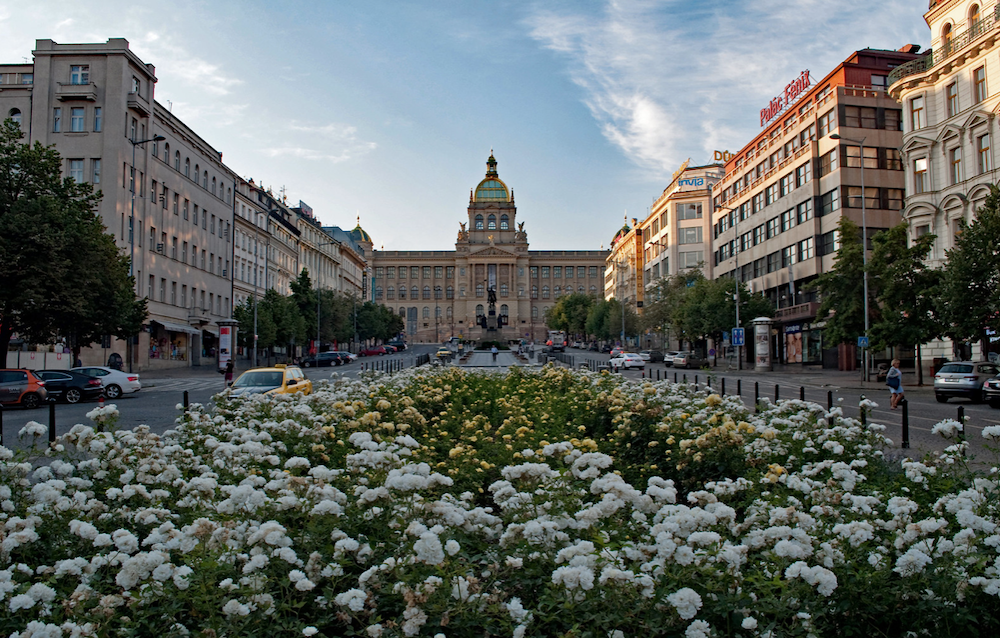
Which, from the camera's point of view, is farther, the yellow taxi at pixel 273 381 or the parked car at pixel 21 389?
the parked car at pixel 21 389

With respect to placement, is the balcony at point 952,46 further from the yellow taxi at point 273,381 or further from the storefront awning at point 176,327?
the storefront awning at point 176,327

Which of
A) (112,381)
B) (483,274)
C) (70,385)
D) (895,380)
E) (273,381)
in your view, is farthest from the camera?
(483,274)

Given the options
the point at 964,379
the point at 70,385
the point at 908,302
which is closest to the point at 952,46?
the point at 908,302

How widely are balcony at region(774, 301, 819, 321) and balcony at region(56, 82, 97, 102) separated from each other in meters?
49.3

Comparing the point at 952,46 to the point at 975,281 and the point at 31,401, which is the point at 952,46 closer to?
the point at 975,281

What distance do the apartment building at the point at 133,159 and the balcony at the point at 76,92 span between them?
6 cm

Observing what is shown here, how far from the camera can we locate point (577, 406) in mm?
13578

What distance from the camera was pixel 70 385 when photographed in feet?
91.0

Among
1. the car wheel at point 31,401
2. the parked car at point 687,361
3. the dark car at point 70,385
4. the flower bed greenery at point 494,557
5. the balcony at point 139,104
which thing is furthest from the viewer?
the parked car at point 687,361

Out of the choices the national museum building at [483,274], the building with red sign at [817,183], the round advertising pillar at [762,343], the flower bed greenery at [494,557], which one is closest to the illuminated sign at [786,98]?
the building with red sign at [817,183]

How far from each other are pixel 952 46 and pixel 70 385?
4286 centimetres

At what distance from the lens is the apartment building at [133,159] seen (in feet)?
159

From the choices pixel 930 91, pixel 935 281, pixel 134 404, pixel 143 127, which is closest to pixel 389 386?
pixel 134 404

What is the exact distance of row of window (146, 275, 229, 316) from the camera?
53.7m
